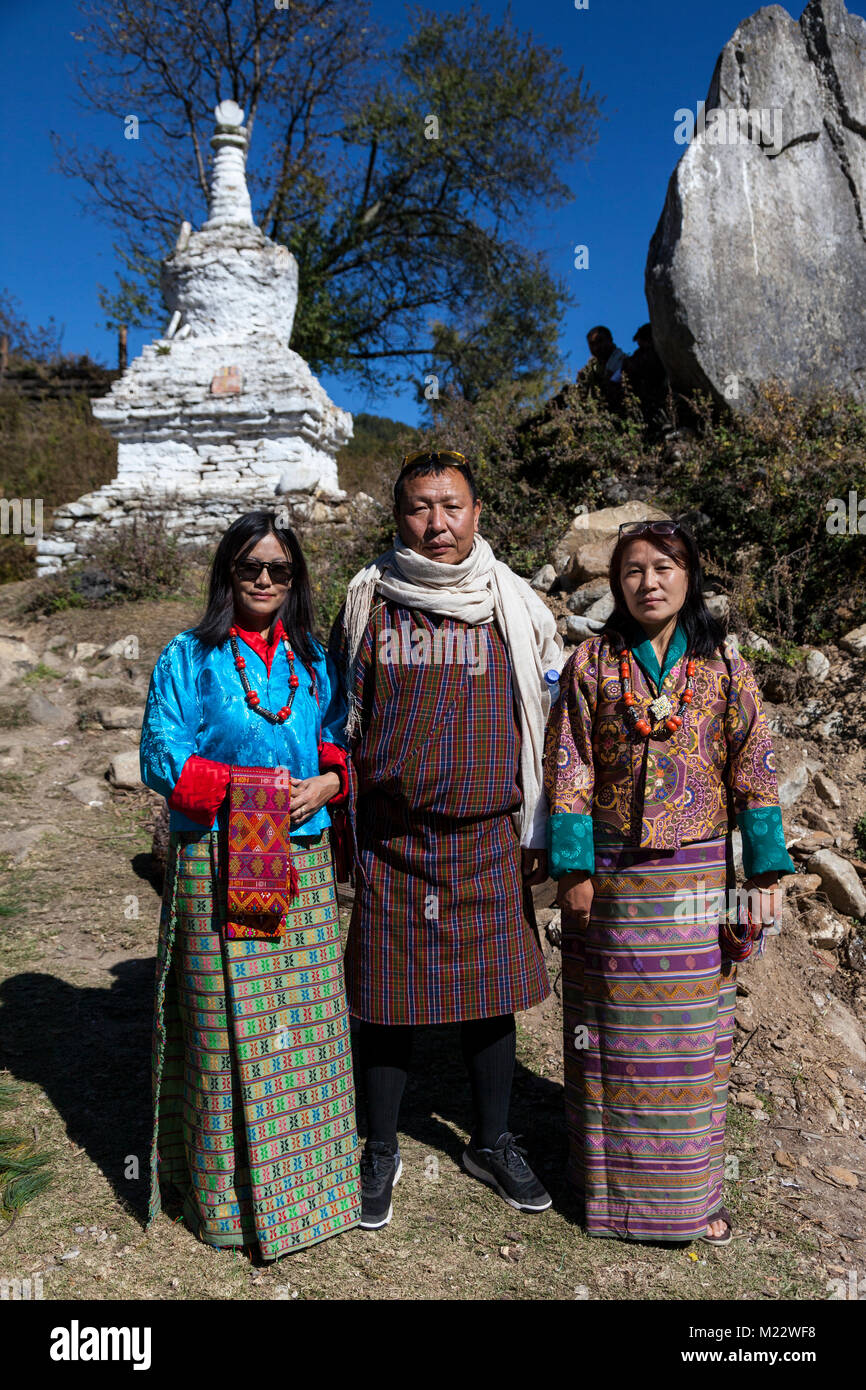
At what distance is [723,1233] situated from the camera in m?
2.55

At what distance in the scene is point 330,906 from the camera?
2.51m

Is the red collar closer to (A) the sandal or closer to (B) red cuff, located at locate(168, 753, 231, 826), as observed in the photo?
(B) red cuff, located at locate(168, 753, 231, 826)

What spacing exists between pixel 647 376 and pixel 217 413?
429cm

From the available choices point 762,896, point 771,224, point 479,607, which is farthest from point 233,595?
point 771,224

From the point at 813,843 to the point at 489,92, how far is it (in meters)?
15.9

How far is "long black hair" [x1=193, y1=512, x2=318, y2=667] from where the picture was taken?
8.07 ft

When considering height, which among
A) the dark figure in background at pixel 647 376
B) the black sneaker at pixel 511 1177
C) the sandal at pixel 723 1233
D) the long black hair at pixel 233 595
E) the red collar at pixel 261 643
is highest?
the dark figure in background at pixel 647 376

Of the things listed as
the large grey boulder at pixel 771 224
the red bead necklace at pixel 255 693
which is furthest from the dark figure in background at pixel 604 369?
the red bead necklace at pixel 255 693

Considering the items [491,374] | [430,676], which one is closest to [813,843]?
[430,676]

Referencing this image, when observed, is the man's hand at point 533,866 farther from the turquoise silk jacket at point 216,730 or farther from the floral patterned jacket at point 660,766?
the turquoise silk jacket at point 216,730

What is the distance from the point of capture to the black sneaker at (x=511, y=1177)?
264 centimetres

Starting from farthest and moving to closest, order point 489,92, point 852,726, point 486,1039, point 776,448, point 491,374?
point 491,374 < point 489,92 < point 776,448 < point 852,726 < point 486,1039

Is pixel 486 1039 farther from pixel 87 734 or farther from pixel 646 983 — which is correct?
pixel 87 734

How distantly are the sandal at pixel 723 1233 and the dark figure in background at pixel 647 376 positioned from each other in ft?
21.0
